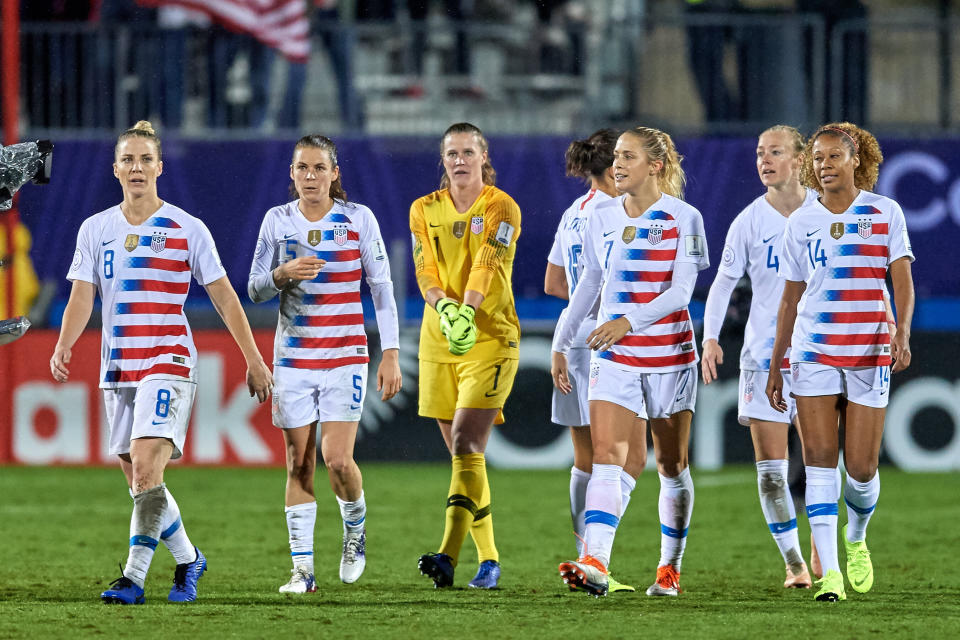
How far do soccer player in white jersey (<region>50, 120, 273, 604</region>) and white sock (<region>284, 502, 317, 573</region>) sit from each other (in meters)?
0.44

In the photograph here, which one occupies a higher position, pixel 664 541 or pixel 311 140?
pixel 311 140

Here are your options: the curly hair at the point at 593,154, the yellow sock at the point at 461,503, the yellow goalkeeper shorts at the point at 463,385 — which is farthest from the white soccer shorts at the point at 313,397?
the curly hair at the point at 593,154

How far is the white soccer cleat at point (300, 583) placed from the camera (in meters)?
7.01

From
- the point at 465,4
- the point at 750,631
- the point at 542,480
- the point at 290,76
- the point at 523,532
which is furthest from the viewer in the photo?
the point at 465,4

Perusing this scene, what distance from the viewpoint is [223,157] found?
53.0 feet

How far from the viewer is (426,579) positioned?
7.60 meters

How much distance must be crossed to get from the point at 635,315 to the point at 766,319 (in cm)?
97

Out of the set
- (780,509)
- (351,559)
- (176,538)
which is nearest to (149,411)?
(176,538)

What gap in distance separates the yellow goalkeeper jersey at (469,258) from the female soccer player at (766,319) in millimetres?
935

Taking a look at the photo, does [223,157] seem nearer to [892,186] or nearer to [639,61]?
[639,61]

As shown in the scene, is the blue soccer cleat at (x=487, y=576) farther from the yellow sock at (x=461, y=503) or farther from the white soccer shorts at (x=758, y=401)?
the white soccer shorts at (x=758, y=401)

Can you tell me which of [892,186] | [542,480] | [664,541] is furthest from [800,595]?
[892,186]

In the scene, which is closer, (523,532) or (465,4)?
(523,532)

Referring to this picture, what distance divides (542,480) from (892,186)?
5.58 m
